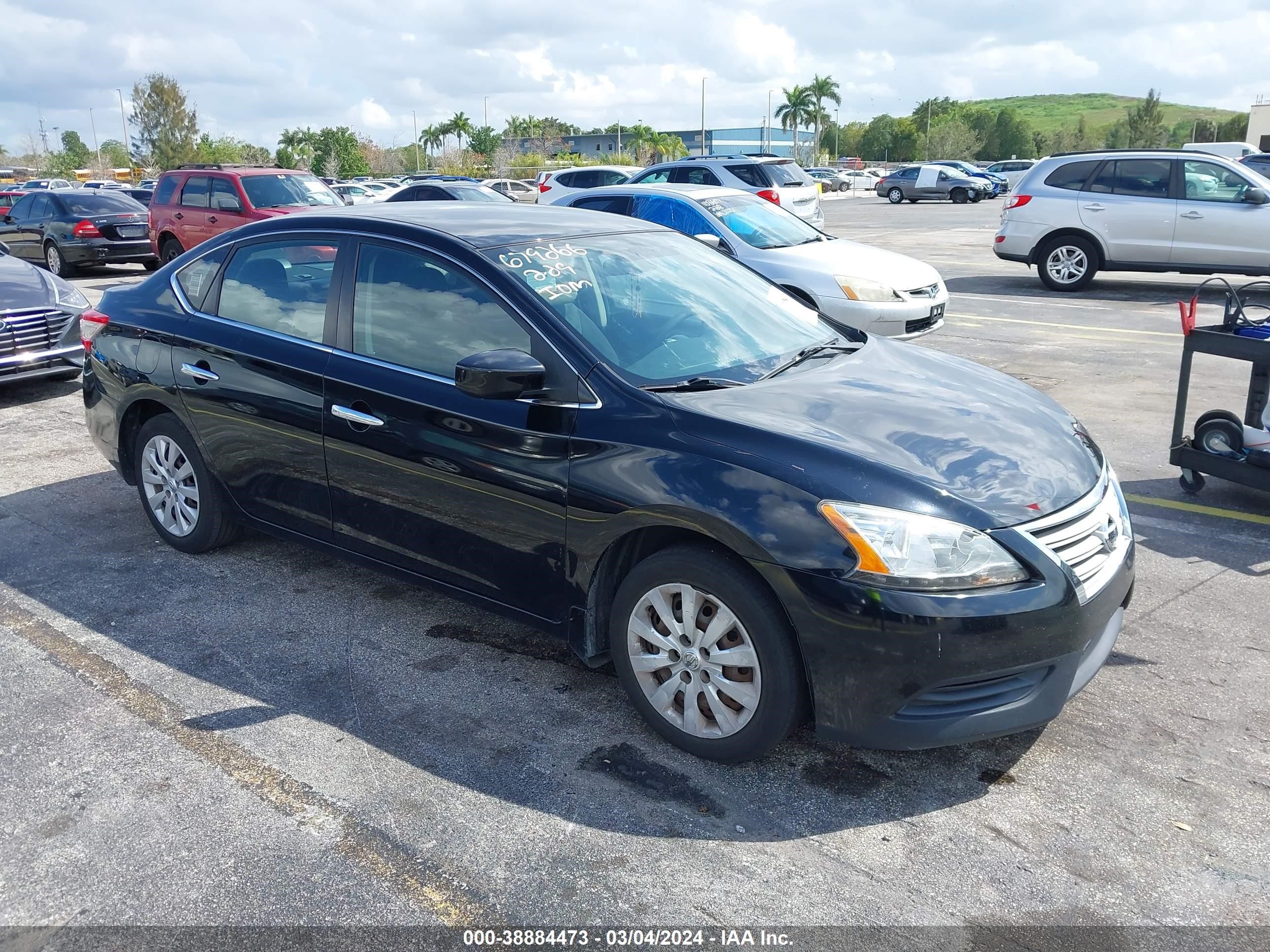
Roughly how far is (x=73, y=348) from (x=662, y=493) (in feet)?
24.8

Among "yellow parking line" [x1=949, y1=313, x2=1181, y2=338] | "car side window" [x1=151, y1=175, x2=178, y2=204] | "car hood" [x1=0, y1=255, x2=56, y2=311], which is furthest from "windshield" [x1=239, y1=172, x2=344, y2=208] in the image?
"yellow parking line" [x1=949, y1=313, x2=1181, y2=338]

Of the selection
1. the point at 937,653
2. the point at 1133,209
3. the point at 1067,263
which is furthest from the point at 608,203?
the point at 937,653

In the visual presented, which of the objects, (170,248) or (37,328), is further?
(170,248)

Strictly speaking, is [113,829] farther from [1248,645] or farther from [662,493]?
[1248,645]

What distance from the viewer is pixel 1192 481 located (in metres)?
5.93

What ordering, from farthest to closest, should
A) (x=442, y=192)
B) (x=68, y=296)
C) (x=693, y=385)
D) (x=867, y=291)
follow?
(x=442, y=192), (x=867, y=291), (x=68, y=296), (x=693, y=385)

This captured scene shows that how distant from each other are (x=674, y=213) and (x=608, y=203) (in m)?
0.89

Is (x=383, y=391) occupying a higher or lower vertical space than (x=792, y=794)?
higher

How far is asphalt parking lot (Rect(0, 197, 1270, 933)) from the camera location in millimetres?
2773

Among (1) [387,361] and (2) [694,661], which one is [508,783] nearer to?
(2) [694,661]

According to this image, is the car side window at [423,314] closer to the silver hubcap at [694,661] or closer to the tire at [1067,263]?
the silver hubcap at [694,661]

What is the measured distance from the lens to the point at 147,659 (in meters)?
4.13

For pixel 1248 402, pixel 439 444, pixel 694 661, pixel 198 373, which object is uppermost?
pixel 198 373

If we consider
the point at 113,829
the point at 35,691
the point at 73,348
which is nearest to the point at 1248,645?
the point at 113,829
